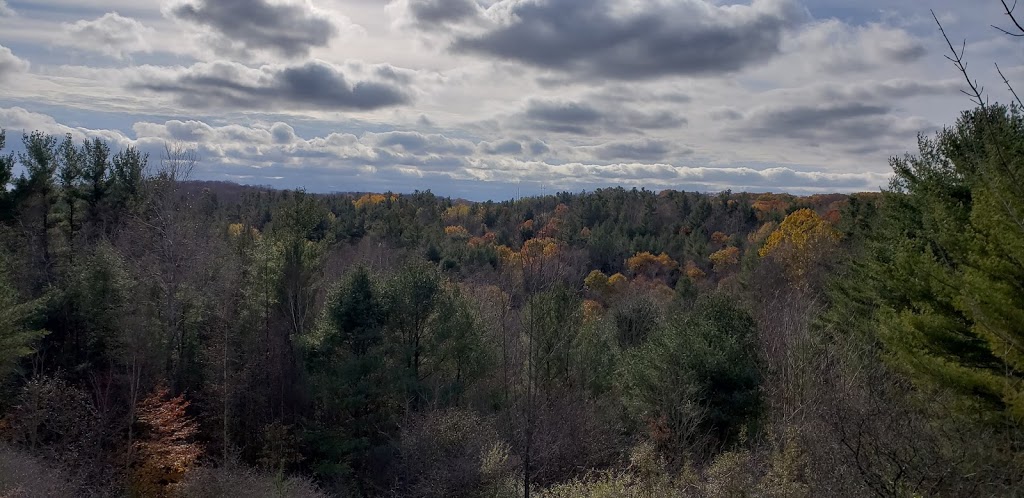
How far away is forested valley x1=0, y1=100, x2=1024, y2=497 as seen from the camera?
11.8 metres

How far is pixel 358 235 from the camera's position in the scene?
7062 centimetres

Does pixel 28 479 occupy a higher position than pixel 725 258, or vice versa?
pixel 725 258

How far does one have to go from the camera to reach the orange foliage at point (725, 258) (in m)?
65.9

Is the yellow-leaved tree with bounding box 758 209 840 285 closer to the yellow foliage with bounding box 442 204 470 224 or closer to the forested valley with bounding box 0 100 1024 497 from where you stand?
the forested valley with bounding box 0 100 1024 497

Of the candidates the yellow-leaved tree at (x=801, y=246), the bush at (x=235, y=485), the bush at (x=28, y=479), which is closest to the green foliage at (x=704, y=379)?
the bush at (x=235, y=485)

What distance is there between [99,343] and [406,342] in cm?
1152

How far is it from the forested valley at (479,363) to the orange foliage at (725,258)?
27.1 meters

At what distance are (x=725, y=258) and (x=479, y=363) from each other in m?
44.4

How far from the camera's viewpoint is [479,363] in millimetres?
28266

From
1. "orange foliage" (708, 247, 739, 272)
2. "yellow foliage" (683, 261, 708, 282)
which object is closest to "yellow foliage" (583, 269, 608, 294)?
"yellow foliage" (683, 261, 708, 282)

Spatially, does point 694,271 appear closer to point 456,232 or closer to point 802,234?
point 802,234

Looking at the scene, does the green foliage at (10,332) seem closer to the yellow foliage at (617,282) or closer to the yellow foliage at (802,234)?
the yellow foliage at (802,234)

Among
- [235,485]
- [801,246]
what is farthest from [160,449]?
[801,246]

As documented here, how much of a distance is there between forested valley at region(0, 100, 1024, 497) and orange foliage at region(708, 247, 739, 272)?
27088 mm
